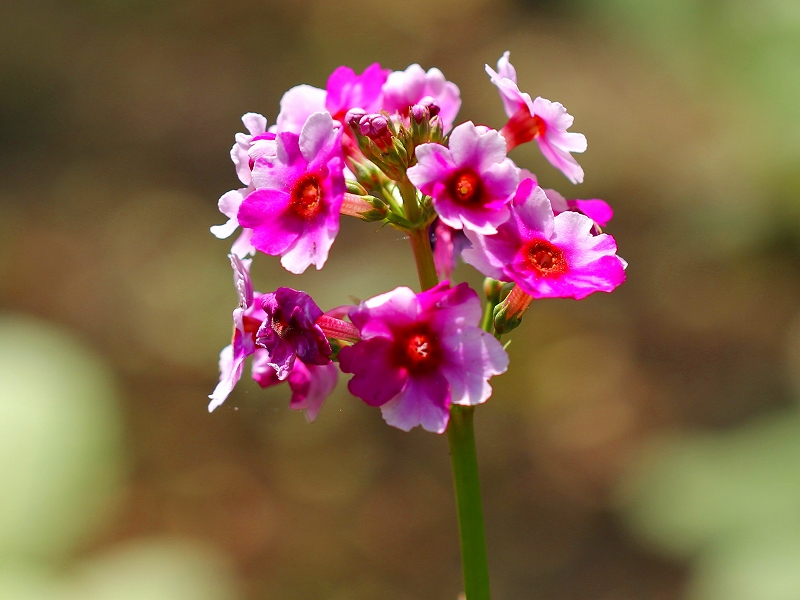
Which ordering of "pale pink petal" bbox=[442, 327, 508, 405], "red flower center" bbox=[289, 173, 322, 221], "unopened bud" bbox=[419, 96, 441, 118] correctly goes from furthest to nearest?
"unopened bud" bbox=[419, 96, 441, 118] < "red flower center" bbox=[289, 173, 322, 221] < "pale pink petal" bbox=[442, 327, 508, 405]

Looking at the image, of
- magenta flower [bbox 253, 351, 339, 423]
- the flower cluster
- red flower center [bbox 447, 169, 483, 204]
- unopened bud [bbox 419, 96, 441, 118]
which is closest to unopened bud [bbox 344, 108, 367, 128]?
the flower cluster

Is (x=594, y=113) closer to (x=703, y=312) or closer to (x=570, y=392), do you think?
(x=703, y=312)

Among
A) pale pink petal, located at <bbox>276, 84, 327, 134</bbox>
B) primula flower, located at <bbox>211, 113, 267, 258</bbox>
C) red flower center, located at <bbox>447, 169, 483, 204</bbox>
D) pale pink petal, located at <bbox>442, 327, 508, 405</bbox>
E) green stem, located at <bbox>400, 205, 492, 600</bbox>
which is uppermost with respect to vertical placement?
pale pink petal, located at <bbox>276, 84, 327, 134</bbox>

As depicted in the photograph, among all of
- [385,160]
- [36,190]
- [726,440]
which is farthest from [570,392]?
[36,190]

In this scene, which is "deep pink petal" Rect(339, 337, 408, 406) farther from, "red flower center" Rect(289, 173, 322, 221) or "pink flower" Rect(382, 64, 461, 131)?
"pink flower" Rect(382, 64, 461, 131)

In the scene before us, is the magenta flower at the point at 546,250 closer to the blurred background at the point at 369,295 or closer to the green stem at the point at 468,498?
the green stem at the point at 468,498

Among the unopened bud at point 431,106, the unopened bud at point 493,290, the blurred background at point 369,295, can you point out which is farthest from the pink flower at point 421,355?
the blurred background at point 369,295

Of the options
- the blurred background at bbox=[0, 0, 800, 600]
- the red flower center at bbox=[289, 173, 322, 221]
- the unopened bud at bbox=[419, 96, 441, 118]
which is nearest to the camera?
the red flower center at bbox=[289, 173, 322, 221]
